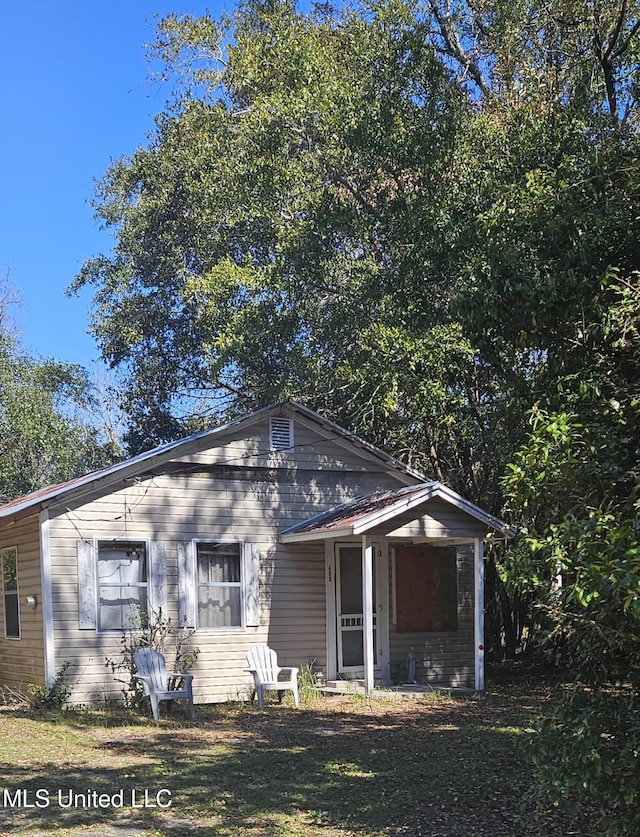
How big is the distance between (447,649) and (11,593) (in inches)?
283

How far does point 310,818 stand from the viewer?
21.3 ft

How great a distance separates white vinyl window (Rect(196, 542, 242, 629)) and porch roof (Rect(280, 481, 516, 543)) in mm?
898

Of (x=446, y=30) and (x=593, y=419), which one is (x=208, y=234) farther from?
(x=593, y=419)

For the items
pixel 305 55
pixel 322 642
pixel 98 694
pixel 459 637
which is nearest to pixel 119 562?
pixel 98 694

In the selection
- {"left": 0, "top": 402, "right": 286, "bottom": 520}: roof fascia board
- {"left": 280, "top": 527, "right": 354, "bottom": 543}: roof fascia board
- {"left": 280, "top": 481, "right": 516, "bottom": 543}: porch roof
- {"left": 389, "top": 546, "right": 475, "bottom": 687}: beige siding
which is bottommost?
{"left": 389, "top": 546, "right": 475, "bottom": 687}: beige siding

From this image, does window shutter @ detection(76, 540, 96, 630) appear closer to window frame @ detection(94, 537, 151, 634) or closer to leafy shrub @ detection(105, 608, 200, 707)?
window frame @ detection(94, 537, 151, 634)

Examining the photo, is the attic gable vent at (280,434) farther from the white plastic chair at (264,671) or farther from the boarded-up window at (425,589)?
the white plastic chair at (264,671)

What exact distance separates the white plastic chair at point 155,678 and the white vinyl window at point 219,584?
1337 mm

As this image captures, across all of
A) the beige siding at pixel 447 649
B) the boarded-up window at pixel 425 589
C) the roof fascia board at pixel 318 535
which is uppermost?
the roof fascia board at pixel 318 535

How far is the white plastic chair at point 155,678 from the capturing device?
36.5 ft

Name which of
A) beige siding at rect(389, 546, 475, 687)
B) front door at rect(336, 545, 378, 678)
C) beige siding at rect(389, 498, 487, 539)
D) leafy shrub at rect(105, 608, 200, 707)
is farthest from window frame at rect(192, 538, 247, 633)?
beige siding at rect(389, 546, 475, 687)

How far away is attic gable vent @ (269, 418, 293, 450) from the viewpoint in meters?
13.9

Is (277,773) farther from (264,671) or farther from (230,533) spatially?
(230,533)

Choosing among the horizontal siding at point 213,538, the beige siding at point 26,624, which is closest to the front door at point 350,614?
the horizontal siding at point 213,538
